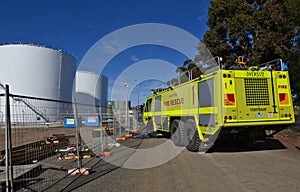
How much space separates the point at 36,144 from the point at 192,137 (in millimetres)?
5214

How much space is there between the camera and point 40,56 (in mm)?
32469

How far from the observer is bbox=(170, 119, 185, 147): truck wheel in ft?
32.4

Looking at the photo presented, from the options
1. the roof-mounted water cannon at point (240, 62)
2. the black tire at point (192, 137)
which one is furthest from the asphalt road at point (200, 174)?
the roof-mounted water cannon at point (240, 62)

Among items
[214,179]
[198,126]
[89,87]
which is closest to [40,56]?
[89,87]

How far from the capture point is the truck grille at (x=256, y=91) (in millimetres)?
7625

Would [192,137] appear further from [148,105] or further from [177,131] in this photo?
[148,105]

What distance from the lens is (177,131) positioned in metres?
10.3

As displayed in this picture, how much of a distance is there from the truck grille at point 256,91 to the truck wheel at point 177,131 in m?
3.07

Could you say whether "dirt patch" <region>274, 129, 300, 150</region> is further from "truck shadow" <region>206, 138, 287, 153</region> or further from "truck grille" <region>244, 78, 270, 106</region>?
"truck grille" <region>244, 78, 270, 106</region>

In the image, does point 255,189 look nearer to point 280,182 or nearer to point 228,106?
point 280,182

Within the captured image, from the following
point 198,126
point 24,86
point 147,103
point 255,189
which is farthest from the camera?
point 24,86

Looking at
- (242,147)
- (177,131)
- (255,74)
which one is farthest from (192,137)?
(255,74)

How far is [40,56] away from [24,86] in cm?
441

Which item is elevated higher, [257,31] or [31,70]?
[31,70]
